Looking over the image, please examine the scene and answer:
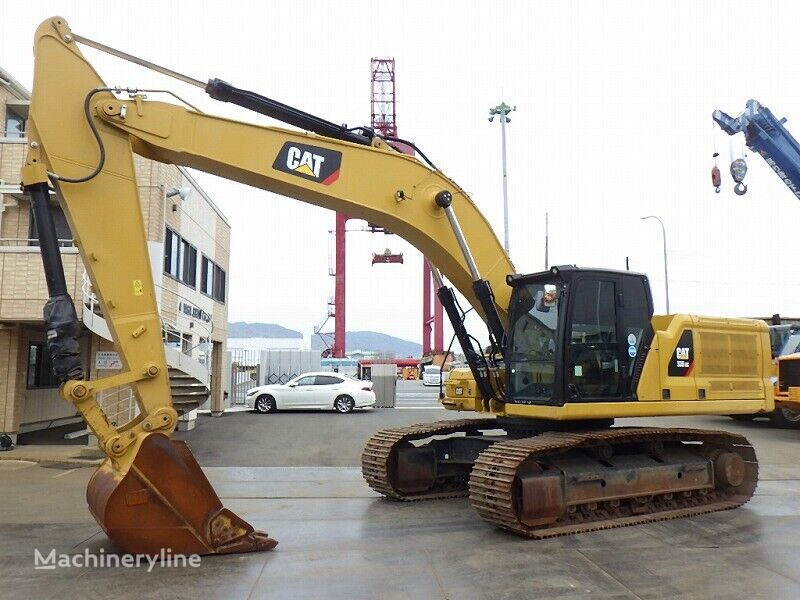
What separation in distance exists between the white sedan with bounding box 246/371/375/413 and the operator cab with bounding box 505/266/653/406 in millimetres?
14108

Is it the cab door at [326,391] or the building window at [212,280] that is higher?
the building window at [212,280]

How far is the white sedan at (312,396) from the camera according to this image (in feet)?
68.4

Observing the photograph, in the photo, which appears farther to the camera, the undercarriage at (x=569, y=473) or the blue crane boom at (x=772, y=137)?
the blue crane boom at (x=772, y=137)

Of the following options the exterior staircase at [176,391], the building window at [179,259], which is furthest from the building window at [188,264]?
the exterior staircase at [176,391]

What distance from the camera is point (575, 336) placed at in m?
7.07

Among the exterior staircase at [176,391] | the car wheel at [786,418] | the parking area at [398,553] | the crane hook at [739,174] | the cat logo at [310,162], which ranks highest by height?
the crane hook at [739,174]

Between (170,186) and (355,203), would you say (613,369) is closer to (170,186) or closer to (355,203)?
(355,203)

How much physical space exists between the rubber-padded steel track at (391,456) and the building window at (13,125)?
11.6 m

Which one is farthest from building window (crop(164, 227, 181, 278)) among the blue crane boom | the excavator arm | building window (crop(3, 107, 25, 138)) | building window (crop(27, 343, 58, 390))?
the blue crane boom

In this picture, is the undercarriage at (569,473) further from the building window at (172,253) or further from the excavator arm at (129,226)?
the building window at (172,253)

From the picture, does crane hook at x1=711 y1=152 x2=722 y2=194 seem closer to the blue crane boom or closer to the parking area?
the blue crane boom

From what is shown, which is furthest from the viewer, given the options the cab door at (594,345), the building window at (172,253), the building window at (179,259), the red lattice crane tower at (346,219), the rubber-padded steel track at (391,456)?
the red lattice crane tower at (346,219)

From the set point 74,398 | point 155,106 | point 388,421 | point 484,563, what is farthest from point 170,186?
point 484,563

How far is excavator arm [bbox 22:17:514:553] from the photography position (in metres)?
5.39
